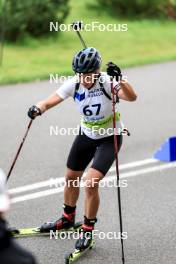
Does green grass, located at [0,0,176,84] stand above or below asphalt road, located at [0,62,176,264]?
above

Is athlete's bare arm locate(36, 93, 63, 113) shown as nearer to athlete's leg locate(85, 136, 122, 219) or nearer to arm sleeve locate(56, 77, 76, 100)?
arm sleeve locate(56, 77, 76, 100)

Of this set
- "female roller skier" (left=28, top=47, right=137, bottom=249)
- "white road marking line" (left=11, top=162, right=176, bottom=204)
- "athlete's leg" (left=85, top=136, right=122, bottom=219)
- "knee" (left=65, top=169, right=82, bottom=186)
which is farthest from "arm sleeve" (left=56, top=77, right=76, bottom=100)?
"white road marking line" (left=11, top=162, right=176, bottom=204)

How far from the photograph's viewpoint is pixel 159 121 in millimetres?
11172

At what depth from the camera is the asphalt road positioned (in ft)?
20.5

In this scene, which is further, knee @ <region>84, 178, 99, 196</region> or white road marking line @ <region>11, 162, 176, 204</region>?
white road marking line @ <region>11, 162, 176, 204</region>

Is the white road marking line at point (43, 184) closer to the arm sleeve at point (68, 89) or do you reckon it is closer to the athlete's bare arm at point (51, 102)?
the athlete's bare arm at point (51, 102)

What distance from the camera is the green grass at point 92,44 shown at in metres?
15.1

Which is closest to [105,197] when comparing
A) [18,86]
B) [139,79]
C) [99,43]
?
[18,86]

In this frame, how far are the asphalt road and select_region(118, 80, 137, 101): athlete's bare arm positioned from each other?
5.16 ft

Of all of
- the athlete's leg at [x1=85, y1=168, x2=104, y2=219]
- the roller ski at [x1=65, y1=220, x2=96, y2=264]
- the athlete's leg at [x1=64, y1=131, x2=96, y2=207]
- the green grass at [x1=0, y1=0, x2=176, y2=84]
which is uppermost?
the green grass at [x1=0, y1=0, x2=176, y2=84]

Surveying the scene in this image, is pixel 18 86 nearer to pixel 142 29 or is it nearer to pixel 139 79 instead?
pixel 139 79

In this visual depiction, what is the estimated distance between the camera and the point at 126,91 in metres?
5.74

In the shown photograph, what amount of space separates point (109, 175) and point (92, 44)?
10949mm

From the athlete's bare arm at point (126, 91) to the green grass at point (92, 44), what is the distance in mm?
8322
